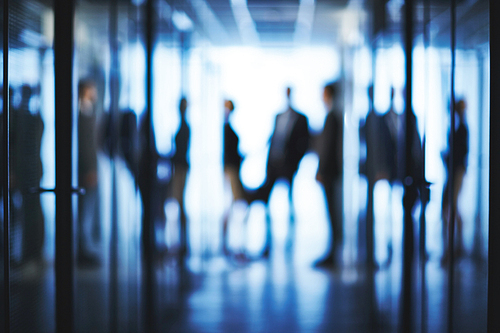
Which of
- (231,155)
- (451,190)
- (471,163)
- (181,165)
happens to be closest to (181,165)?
(181,165)

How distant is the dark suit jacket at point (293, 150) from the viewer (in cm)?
578

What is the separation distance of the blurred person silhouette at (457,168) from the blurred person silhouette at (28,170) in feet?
6.87

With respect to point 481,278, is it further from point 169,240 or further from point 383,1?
point 169,240

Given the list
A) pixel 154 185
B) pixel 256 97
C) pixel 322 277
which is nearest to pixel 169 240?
pixel 154 185

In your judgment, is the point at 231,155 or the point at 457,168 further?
the point at 231,155

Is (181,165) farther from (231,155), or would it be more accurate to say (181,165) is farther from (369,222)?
A: (369,222)

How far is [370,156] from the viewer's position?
4.92m

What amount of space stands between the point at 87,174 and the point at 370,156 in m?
2.62

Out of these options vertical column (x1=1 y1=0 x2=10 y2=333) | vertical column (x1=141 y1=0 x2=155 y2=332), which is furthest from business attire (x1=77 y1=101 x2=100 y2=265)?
vertical column (x1=1 y1=0 x2=10 y2=333)

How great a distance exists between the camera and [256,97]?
31.8 feet

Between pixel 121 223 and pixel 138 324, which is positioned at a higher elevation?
pixel 121 223

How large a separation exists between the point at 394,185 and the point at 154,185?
1.72m

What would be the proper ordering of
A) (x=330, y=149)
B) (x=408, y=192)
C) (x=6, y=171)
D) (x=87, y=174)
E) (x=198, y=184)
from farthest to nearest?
(x=198, y=184)
(x=330, y=149)
(x=87, y=174)
(x=408, y=192)
(x=6, y=171)

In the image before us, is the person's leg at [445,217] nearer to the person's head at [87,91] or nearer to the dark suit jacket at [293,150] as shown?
the person's head at [87,91]
